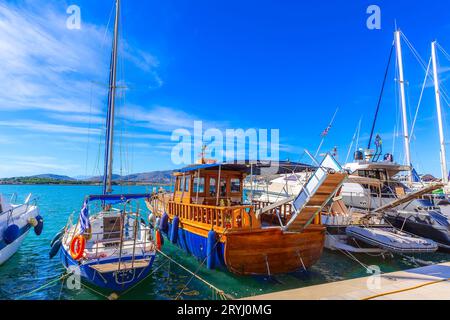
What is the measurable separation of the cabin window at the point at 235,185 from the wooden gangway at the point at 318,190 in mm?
4044

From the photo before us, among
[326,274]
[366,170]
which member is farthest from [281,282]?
[366,170]

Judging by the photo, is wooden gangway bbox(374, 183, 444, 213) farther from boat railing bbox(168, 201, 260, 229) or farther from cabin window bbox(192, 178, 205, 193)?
cabin window bbox(192, 178, 205, 193)

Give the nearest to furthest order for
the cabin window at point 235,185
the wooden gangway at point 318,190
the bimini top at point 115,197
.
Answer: the wooden gangway at point 318,190, the bimini top at point 115,197, the cabin window at point 235,185

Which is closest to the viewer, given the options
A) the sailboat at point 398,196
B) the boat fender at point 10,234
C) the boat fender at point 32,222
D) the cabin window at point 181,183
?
the boat fender at point 10,234

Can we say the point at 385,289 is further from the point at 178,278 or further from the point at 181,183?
the point at 181,183

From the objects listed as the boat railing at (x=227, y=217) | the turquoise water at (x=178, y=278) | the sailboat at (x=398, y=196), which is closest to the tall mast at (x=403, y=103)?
the sailboat at (x=398, y=196)

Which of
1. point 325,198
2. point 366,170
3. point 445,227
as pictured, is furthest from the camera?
point 366,170

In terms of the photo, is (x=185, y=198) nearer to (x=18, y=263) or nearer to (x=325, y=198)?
(x=325, y=198)

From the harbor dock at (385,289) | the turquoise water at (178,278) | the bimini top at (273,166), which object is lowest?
the turquoise water at (178,278)

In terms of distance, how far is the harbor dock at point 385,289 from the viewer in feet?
17.2

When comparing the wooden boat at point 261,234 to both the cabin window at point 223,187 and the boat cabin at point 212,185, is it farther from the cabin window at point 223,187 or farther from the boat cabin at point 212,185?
the cabin window at point 223,187

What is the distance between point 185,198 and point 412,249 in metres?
9.63

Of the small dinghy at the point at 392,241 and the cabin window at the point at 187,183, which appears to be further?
the cabin window at the point at 187,183
